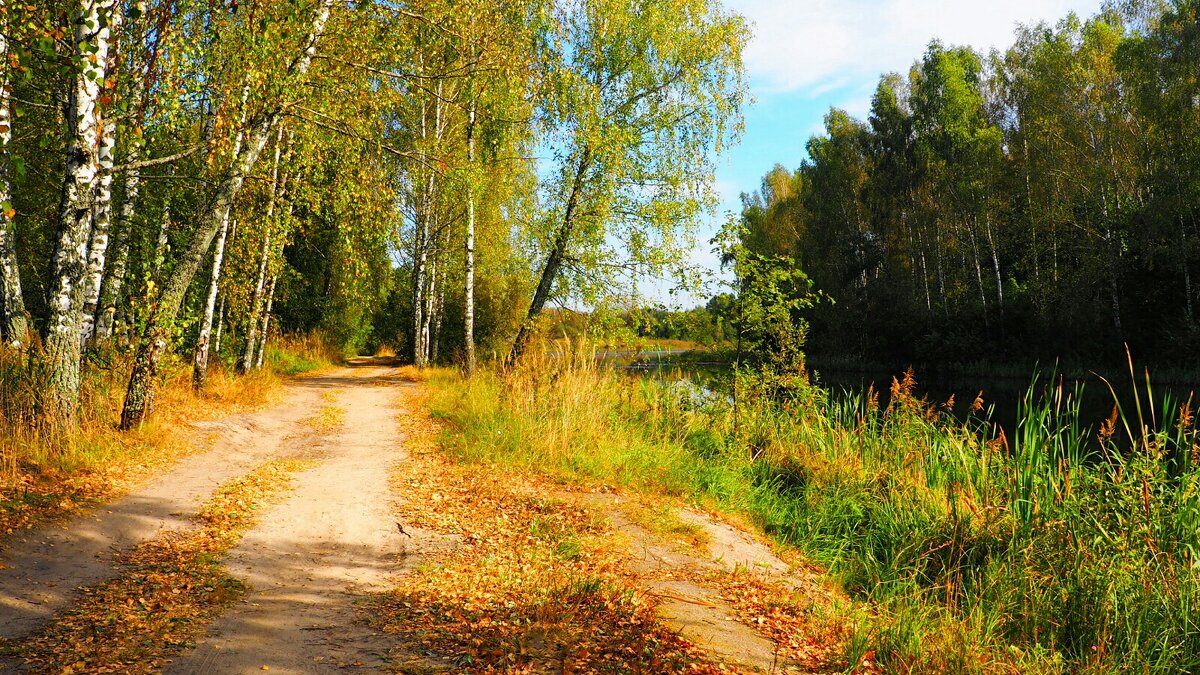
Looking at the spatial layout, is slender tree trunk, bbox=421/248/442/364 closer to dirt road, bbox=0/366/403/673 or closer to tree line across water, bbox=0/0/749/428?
tree line across water, bbox=0/0/749/428

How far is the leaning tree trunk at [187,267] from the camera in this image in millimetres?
8961

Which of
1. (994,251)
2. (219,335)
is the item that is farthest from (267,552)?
(994,251)

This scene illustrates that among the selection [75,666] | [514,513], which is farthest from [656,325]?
[75,666]

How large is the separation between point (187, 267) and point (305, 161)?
2442 millimetres

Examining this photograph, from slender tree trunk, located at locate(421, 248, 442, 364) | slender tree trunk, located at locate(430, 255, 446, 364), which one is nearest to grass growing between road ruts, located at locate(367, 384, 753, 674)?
slender tree trunk, located at locate(421, 248, 442, 364)

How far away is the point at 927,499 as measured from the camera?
7.67 meters

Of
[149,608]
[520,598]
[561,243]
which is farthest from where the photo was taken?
[561,243]

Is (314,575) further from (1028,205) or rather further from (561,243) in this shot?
(1028,205)

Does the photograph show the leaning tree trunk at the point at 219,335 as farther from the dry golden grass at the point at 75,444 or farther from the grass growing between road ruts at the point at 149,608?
the grass growing between road ruts at the point at 149,608

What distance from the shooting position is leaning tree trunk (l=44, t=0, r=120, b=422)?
7.62 meters

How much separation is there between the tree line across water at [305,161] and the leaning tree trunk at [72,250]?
24 mm

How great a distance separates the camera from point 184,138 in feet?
49.0

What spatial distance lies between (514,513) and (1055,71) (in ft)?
118

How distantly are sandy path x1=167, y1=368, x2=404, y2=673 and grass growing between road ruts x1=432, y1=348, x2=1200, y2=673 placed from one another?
1845 mm
